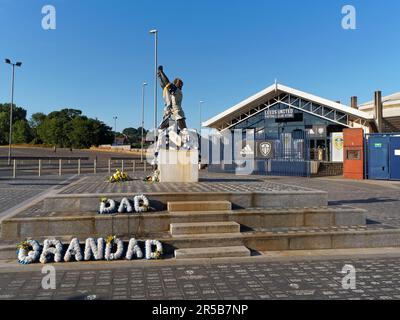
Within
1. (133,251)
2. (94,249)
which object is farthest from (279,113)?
(94,249)

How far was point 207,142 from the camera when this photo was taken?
2908cm

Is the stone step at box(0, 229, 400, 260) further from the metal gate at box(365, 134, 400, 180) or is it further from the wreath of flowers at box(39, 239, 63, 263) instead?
the metal gate at box(365, 134, 400, 180)

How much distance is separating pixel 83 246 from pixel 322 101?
80.7 feet

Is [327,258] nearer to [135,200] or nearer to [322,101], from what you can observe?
[135,200]

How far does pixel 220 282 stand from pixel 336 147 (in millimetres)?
21906

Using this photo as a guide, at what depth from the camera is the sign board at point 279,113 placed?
2888 centimetres

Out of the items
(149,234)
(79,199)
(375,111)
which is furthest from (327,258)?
(375,111)

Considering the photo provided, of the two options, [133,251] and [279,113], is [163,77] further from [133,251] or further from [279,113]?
[279,113]

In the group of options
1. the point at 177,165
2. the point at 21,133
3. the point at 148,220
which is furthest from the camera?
the point at 21,133

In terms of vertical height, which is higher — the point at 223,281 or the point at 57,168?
the point at 57,168

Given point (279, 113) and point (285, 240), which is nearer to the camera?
point (285, 240)

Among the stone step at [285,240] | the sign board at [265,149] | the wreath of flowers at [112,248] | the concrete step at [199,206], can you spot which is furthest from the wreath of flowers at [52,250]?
the sign board at [265,149]

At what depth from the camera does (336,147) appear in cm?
2420

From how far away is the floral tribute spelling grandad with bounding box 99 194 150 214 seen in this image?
262 inches
